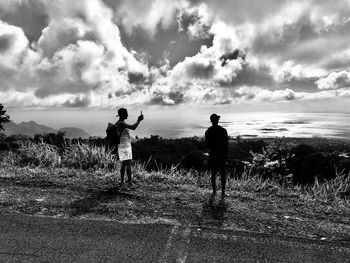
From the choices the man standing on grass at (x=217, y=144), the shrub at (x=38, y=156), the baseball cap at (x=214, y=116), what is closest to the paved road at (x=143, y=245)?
the man standing on grass at (x=217, y=144)

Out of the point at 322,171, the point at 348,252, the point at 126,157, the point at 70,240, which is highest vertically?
the point at 126,157

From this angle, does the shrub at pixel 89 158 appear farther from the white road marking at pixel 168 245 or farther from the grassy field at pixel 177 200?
the white road marking at pixel 168 245

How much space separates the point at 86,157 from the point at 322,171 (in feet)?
75.8

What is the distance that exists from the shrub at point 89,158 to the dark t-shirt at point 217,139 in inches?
143

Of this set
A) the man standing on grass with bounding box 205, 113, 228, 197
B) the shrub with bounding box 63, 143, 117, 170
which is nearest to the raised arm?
the man standing on grass with bounding box 205, 113, 228, 197

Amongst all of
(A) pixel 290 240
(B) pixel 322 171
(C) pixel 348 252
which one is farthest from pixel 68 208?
(B) pixel 322 171

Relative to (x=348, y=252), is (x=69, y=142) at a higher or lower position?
higher

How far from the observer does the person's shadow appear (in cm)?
517

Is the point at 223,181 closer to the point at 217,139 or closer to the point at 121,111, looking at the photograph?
the point at 217,139

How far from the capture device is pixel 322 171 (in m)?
27.5

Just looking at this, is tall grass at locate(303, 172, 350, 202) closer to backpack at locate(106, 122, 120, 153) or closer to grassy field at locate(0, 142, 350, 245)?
grassy field at locate(0, 142, 350, 245)

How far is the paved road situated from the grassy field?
0.38 metres

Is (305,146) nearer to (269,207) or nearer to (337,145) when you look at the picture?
(337,145)

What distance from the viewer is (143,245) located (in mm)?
4191
